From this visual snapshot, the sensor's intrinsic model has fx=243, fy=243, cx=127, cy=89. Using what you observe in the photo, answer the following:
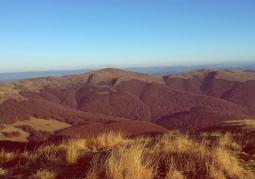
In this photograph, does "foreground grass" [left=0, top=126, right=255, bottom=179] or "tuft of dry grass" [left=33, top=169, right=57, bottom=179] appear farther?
"tuft of dry grass" [left=33, top=169, right=57, bottom=179]

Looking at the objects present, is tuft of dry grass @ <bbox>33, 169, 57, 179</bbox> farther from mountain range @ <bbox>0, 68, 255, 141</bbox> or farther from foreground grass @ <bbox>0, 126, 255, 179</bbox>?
mountain range @ <bbox>0, 68, 255, 141</bbox>

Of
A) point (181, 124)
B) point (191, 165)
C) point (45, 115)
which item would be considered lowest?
point (181, 124)

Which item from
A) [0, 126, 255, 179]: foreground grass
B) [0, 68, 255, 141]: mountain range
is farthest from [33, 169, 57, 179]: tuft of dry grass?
[0, 68, 255, 141]: mountain range

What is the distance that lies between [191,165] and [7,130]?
177 feet

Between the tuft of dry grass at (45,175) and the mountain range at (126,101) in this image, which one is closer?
the tuft of dry grass at (45,175)

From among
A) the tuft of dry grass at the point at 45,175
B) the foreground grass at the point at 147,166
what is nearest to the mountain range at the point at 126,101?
the foreground grass at the point at 147,166

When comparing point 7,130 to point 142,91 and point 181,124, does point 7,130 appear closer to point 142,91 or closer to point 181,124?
point 181,124

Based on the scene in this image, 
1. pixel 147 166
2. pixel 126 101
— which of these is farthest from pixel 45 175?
pixel 126 101

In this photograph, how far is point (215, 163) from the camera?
4.56 m

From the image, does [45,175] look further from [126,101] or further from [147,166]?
[126,101]

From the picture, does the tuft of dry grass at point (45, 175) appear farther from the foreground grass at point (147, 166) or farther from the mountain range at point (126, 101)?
the mountain range at point (126, 101)

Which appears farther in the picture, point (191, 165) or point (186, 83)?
point (186, 83)

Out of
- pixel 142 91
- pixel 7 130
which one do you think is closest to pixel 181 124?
pixel 7 130

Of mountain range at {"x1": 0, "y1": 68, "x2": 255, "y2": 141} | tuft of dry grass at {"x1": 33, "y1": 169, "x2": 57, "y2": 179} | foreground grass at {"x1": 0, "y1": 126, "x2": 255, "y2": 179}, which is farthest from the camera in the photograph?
mountain range at {"x1": 0, "y1": 68, "x2": 255, "y2": 141}
